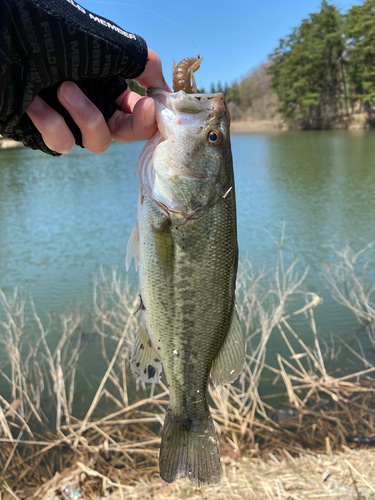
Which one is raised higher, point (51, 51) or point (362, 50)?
Answer: point (362, 50)

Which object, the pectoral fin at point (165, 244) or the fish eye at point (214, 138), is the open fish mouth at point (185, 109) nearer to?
the fish eye at point (214, 138)

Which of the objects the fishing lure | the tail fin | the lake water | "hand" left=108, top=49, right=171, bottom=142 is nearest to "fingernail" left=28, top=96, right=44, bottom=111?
"hand" left=108, top=49, right=171, bottom=142

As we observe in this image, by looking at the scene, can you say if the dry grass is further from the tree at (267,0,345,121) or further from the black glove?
the tree at (267,0,345,121)

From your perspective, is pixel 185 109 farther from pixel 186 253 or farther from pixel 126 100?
pixel 186 253

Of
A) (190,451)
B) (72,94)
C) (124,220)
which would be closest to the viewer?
(72,94)

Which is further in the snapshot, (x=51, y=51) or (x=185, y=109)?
(x=185, y=109)

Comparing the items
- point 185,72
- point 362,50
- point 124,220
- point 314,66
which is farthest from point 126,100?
point 314,66

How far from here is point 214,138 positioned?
180cm

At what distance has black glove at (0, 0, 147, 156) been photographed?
130 cm

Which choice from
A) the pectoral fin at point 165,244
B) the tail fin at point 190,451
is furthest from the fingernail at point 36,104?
the tail fin at point 190,451

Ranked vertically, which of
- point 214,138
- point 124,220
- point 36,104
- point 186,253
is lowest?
point 124,220

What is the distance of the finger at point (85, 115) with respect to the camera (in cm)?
153

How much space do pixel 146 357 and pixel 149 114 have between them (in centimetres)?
117

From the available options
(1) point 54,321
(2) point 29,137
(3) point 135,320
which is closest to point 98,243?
(1) point 54,321
